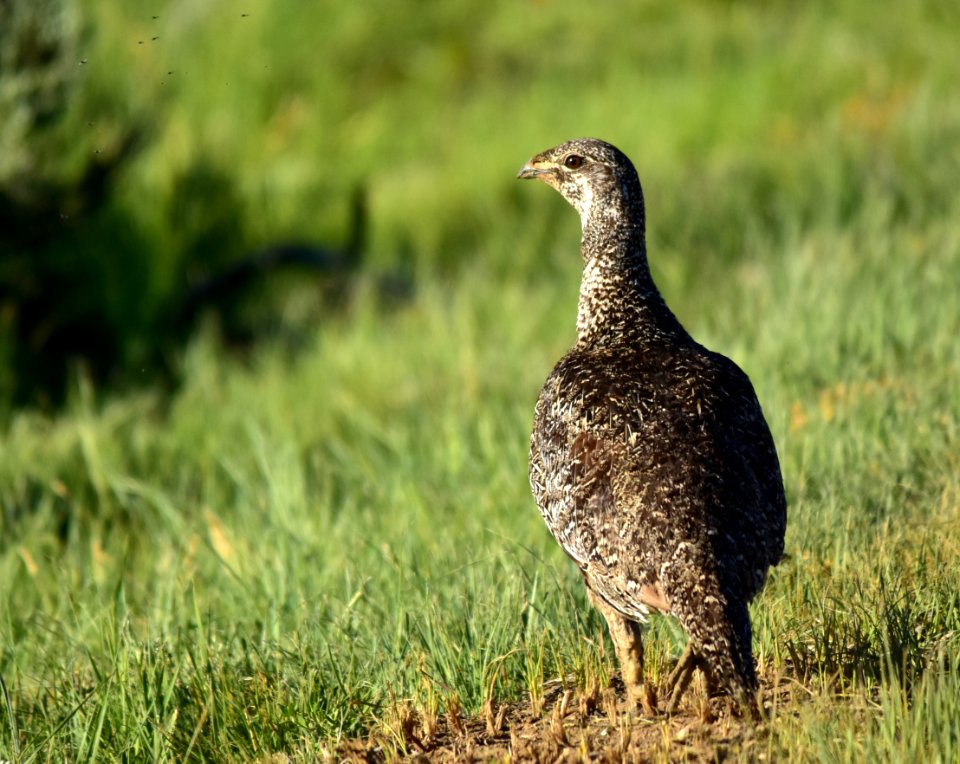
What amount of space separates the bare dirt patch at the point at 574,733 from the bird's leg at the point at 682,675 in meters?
0.03

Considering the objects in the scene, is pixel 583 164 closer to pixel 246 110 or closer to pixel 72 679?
pixel 72 679

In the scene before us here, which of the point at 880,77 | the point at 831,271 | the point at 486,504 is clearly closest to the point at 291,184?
the point at 880,77

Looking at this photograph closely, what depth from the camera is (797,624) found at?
4.32 m

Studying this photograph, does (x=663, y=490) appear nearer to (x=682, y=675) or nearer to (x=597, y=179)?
(x=682, y=675)

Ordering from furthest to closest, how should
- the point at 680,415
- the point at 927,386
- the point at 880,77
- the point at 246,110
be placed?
the point at 246,110 < the point at 880,77 < the point at 927,386 < the point at 680,415

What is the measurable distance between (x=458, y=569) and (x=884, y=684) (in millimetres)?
1739

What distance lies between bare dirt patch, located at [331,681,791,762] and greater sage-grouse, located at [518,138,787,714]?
99 millimetres

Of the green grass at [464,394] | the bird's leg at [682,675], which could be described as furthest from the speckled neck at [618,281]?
the bird's leg at [682,675]

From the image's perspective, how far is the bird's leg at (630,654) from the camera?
3.98 meters

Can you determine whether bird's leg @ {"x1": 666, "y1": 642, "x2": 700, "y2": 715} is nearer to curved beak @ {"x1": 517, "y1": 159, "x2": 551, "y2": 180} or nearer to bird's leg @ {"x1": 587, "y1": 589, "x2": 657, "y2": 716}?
bird's leg @ {"x1": 587, "y1": 589, "x2": 657, "y2": 716}

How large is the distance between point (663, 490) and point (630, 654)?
0.53 meters

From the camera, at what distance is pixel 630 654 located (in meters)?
4.13

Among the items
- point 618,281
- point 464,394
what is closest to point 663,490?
point 618,281

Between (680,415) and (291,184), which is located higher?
(291,184)
